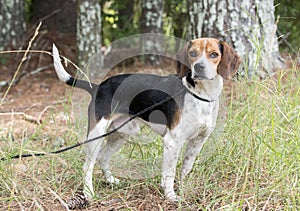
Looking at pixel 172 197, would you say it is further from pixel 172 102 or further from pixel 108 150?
pixel 108 150

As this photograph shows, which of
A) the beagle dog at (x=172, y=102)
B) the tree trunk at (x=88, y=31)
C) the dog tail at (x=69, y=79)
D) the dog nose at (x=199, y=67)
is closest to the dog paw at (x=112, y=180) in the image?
the beagle dog at (x=172, y=102)

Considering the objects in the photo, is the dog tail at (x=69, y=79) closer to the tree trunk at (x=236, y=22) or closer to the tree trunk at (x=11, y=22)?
the tree trunk at (x=236, y=22)

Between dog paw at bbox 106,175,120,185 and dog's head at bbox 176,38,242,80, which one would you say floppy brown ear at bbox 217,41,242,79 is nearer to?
dog's head at bbox 176,38,242,80

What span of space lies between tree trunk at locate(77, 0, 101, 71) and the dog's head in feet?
12.6

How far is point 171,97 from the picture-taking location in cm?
318

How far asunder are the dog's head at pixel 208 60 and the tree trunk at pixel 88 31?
3.83m

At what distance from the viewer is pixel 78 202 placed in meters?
3.08

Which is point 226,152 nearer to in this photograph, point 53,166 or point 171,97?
point 171,97

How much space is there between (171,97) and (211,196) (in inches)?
26.4

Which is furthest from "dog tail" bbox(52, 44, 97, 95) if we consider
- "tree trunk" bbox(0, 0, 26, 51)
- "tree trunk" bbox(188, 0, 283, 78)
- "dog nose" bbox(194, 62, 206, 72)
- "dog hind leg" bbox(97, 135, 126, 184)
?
"tree trunk" bbox(0, 0, 26, 51)

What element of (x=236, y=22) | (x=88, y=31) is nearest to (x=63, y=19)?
(x=88, y=31)

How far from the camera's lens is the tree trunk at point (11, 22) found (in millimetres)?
8219

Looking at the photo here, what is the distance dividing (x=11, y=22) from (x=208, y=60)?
20.0ft

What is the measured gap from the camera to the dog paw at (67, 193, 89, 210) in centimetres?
307
